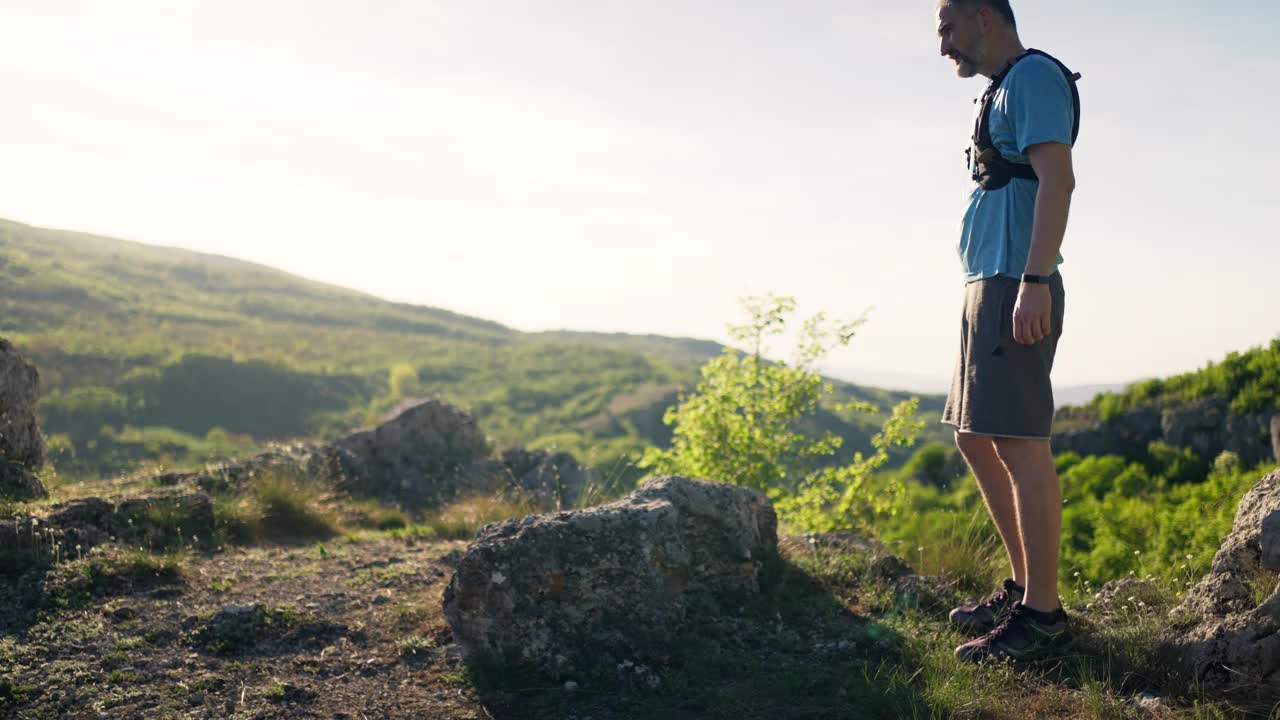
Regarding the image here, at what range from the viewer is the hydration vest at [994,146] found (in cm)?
349

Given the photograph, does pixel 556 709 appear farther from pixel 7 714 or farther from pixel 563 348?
pixel 563 348

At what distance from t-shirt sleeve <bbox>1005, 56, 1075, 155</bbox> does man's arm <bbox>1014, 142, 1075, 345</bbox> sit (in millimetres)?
54

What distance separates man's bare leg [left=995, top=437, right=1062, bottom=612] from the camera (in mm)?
3408

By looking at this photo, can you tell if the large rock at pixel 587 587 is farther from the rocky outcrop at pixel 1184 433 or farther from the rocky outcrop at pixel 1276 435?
the rocky outcrop at pixel 1184 433

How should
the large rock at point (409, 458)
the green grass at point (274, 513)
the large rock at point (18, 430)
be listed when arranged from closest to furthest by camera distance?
the large rock at point (18, 430), the green grass at point (274, 513), the large rock at point (409, 458)

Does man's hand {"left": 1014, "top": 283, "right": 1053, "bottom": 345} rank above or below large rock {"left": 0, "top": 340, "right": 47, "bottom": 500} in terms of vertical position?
above

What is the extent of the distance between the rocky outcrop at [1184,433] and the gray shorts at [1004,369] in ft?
17.4

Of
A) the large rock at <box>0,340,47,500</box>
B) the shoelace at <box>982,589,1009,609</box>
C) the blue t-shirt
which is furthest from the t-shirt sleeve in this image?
the large rock at <box>0,340,47,500</box>

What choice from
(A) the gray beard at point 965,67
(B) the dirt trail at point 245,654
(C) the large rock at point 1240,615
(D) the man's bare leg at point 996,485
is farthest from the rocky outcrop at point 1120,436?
(B) the dirt trail at point 245,654

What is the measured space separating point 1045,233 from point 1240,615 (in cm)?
176

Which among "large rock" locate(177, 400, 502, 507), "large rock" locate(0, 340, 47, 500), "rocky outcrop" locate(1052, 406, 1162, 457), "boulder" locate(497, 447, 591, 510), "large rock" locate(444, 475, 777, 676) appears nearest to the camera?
"large rock" locate(444, 475, 777, 676)

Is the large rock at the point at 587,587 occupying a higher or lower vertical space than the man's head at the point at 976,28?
lower

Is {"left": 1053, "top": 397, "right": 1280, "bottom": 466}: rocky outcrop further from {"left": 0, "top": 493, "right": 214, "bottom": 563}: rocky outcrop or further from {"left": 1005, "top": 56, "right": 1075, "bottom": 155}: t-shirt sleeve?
{"left": 0, "top": 493, "right": 214, "bottom": 563}: rocky outcrop

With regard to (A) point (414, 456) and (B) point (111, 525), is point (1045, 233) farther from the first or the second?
(A) point (414, 456)
